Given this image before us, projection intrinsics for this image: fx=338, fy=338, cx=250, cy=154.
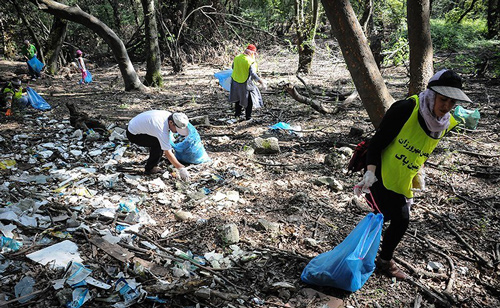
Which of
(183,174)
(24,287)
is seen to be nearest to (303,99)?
(183,174)

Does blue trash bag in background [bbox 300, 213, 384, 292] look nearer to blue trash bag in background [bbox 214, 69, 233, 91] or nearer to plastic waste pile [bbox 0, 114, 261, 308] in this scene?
plastic waste pile [bbox 0, 114, 261, 308]

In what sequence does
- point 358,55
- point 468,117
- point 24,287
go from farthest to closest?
point 468,117
point 358,55
point 24,287

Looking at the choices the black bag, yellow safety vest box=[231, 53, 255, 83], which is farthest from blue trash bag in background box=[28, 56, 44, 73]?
the black bag

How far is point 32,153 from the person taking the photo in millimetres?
5008

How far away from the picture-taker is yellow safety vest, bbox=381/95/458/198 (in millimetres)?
2168

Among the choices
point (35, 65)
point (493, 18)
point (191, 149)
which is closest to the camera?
point (191, 149)

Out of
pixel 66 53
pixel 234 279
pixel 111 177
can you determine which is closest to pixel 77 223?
pixel 111 177

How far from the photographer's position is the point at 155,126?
4.16 metres

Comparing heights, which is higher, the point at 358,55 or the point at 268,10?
the point at 268,10

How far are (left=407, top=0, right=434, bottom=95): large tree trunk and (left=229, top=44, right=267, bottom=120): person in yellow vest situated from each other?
267cm

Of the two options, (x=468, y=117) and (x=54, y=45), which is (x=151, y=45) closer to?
(x=54, y=45)

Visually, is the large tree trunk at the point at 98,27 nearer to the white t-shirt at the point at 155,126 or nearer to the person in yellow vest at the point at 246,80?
the person in yellow vest at the point at 246,80

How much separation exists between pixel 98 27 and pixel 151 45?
1.34 metres

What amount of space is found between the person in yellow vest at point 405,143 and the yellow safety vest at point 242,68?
434 cm
